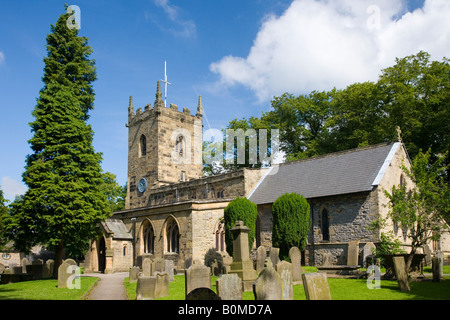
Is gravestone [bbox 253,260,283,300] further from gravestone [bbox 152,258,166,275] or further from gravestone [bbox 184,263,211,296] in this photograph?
gravestone [bbox 152,258,166,275]

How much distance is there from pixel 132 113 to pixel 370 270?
110 ft

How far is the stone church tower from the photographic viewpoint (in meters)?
40.9

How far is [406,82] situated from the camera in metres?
34.8

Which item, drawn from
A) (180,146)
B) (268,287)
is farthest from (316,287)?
(180,146)

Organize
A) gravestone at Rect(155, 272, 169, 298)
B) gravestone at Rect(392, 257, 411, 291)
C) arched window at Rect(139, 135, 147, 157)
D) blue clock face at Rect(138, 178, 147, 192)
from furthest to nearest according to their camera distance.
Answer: arched window at Rect(139, 135, 147, 157) → blue clock face at Rect(138, 178, 147, 192) → gravestone at Rect(155, 272, 169, 298) → gravestone at Rect(392, 257, 411, 291)

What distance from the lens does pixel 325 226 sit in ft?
83.4

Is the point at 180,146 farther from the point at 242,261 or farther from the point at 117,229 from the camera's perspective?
the point at 242,261

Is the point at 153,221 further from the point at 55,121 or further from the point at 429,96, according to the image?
the point at 429,96

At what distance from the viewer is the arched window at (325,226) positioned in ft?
82.4

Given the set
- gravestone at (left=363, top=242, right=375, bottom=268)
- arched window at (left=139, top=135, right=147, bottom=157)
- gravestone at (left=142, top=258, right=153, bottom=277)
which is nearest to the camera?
gravestone at (left=142, top=258, right=153, bottom=277)

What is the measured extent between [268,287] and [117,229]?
2431 cm

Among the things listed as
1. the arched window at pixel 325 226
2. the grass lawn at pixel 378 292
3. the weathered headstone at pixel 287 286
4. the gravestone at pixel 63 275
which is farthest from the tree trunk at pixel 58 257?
the weathered headstone at pixel 287 286

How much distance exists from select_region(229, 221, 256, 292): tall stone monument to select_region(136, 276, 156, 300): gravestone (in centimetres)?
332

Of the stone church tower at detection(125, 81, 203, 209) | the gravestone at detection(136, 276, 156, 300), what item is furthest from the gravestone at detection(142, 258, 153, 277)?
the stone church tower at detection(125, 81, 203, 209)
